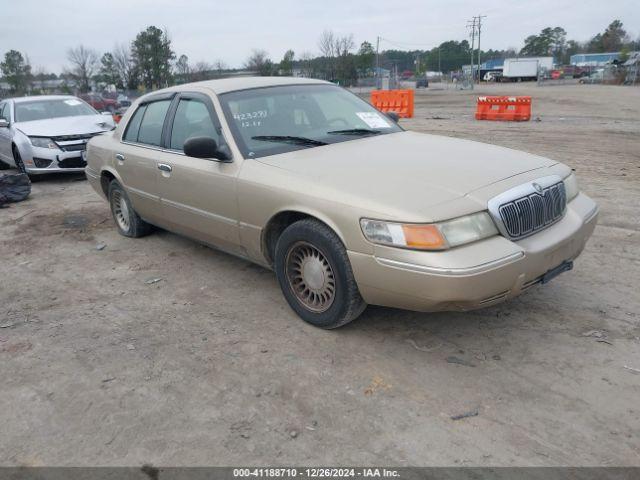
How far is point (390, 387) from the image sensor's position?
3049 mm

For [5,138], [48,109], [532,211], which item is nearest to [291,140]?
[532,211]

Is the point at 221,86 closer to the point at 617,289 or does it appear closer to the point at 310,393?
the point at 310,393

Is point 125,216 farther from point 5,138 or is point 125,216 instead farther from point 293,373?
point 5,138

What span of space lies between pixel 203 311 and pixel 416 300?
71.8 inches

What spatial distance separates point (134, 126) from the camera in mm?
5520

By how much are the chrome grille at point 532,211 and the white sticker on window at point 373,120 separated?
1.71 metres

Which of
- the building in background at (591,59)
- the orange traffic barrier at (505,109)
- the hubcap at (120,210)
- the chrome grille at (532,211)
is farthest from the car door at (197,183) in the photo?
the building in background at (591,59)

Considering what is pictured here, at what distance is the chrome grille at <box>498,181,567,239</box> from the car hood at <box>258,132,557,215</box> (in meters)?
0.21

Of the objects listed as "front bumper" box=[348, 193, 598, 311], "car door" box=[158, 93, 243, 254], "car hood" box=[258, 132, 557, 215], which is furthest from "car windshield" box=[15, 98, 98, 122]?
"front bumper" box=[348, 193, 598, 311]

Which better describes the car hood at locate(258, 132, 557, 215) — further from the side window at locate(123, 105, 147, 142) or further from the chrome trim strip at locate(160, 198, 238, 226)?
the side window at locate(123, 105, 147, 142)

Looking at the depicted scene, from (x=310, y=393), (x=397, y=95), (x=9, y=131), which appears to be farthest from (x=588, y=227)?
(x=397, y=95)

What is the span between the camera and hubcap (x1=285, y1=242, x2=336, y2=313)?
11.6 feet

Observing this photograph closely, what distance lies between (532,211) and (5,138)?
34.0 feet

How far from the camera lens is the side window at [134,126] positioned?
546 centimetres
